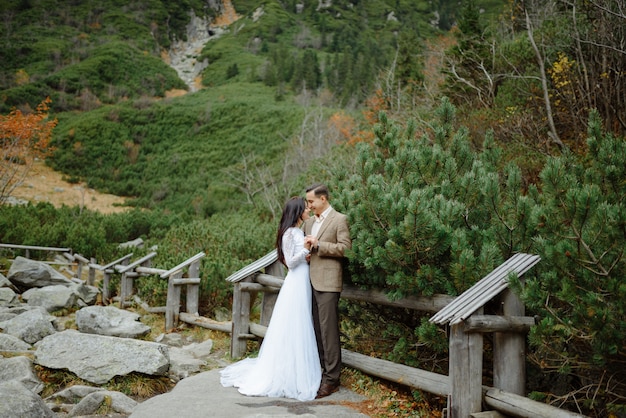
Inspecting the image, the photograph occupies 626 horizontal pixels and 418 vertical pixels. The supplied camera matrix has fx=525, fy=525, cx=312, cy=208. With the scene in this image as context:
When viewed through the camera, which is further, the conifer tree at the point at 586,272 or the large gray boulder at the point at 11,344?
the large gray boulder at the point at 11,344

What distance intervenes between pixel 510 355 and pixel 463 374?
1.41 ft

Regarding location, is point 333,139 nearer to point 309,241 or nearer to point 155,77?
point 309,241

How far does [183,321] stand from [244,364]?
3.87 m

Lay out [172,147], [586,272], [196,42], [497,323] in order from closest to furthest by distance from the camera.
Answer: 1. [586,272]
2. [497,323]
3. [172,147]
4. [196,42]

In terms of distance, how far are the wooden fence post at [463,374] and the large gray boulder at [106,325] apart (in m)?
5.78

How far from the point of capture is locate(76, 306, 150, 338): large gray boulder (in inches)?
318

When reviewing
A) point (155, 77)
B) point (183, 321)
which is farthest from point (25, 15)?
point (183, 321)

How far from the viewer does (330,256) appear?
505cm

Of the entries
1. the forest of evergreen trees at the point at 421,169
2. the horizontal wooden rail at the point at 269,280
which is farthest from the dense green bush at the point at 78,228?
the horizontal wooden rail at the point at 269,280

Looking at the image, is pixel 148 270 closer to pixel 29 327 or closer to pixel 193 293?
pixel 193 293

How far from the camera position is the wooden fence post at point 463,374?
12.3 ft

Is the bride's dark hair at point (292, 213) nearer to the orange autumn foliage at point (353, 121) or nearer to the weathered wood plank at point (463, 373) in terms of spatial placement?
the weathered wood plank at point (463, 373)

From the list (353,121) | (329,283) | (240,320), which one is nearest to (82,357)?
(240,320)

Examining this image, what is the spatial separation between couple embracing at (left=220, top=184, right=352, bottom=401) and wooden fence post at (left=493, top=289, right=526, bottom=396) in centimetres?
156
